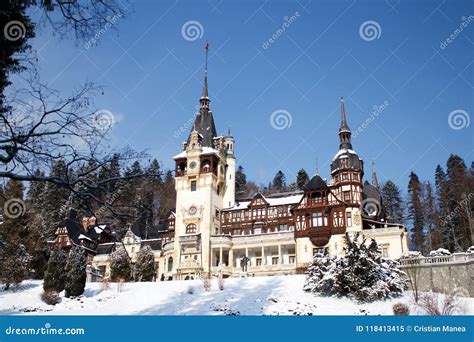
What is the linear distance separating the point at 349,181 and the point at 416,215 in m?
21.9

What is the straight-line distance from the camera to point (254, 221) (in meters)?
55.2

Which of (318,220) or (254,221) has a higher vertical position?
(254,221)

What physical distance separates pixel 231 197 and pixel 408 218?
91.3 ft

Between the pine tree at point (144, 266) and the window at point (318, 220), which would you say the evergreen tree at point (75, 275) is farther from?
the window at point (318, 220)

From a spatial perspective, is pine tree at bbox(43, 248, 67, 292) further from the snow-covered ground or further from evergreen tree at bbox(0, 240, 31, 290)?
evergreen tree at bbox(0, 240, 31, 290)

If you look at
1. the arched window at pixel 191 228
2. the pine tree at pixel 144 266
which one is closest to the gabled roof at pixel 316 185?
the arched window at pixel 191 228

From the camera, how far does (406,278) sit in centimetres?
2820

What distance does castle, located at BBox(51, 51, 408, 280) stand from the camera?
159 ft

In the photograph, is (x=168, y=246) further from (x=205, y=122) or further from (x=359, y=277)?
(x=359, y=277)

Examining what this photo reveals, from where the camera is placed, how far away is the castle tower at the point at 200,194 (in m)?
51.1

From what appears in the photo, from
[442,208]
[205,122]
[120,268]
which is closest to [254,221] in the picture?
[205,122]

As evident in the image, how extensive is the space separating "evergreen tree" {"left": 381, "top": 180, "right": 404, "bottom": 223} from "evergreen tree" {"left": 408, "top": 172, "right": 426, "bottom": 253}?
2.44m

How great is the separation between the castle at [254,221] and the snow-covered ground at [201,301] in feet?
56.3
